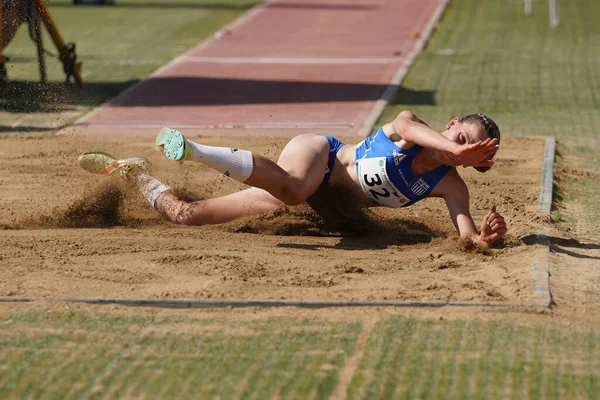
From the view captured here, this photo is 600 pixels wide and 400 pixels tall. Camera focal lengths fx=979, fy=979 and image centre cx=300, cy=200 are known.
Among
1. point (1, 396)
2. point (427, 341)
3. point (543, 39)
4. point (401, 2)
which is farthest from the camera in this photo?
point (401, 2)

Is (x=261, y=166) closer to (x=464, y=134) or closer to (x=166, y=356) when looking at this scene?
(x=464, y=134)

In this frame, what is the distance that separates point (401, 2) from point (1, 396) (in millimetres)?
23235

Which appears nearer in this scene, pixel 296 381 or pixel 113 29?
pixel 296 381

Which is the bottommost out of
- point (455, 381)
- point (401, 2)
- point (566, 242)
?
point (401, 2)

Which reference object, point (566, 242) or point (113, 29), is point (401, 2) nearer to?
point (113, 29)

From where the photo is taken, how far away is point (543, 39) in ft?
61.8

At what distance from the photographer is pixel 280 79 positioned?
48.2ft

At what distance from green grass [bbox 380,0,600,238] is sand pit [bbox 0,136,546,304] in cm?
144

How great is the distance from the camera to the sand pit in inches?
213

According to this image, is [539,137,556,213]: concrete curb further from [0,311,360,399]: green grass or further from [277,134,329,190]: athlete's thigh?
[0,311,360,399]: green grass

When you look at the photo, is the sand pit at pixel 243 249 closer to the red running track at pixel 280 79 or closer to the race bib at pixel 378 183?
the race bib at pixel 378 183

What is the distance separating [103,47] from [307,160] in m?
12.2

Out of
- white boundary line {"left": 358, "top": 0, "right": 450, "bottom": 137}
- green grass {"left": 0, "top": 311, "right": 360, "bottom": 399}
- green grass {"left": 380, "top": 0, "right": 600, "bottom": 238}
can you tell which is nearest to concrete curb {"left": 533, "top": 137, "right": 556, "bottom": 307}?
green grass {"left": 380, "top": 0, "right": 600, "bottom": 238}

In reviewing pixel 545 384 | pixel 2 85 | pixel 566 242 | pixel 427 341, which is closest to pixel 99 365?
pixel 427 341
